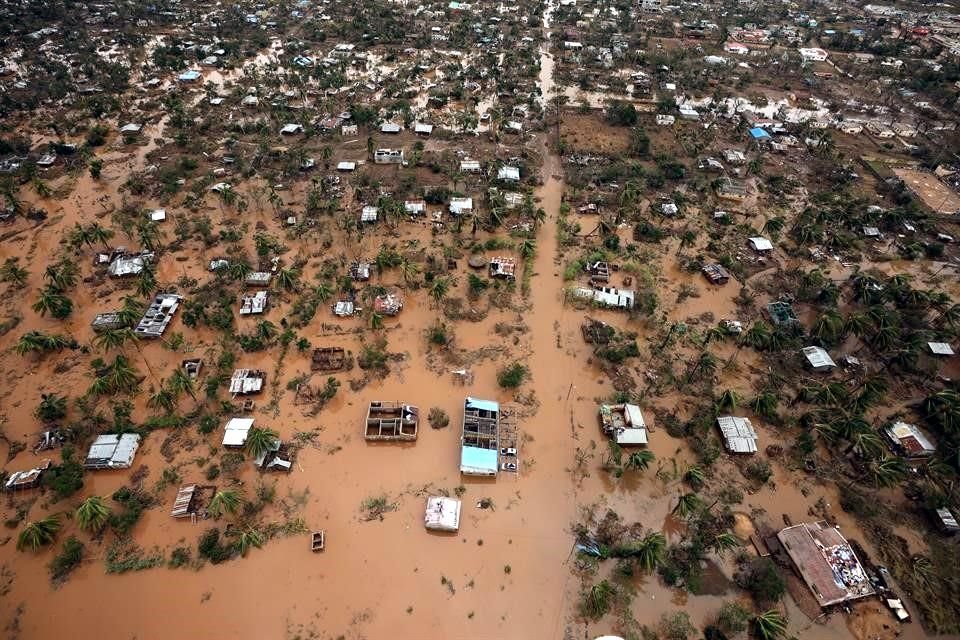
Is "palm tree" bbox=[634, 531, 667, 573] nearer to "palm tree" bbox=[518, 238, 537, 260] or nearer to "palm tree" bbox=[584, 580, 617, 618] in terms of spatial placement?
"palm tree" bbox=[584, 580, 617, 618]

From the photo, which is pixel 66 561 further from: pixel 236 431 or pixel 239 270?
pixel 239 270

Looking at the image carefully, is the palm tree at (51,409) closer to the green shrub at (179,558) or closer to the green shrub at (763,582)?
the green shrub at (179,558)

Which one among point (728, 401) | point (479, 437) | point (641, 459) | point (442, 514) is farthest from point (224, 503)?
point (728, 401)

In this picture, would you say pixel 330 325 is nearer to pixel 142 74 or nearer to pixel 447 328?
pixel 447 328

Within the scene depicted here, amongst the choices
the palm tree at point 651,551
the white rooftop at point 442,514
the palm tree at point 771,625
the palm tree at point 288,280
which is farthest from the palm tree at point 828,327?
the palm tree at point 288,280

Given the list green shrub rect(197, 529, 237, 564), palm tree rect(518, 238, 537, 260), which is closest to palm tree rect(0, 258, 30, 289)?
green shrub rect(197, 529, 237, 564)

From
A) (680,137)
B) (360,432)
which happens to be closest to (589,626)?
(360,432)
